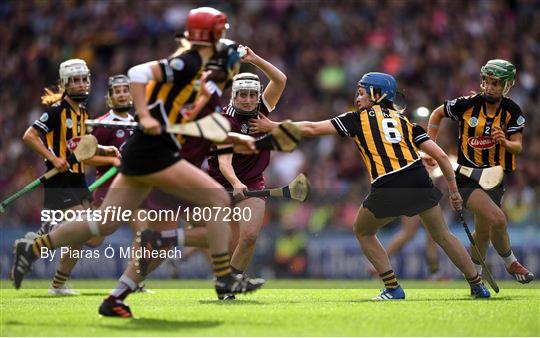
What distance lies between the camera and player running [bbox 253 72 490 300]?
30.8 feet

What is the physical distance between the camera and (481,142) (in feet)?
34.6

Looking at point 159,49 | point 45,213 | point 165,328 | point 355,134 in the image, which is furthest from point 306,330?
point 159,49

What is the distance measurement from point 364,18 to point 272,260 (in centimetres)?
603

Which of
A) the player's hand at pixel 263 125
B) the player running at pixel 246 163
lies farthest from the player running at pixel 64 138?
the player's hand at pixel 263 125

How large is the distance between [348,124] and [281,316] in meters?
2.11

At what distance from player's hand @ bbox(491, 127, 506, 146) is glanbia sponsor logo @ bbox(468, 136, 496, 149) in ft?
0.38

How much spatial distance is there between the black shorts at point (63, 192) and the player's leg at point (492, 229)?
13.0 feet

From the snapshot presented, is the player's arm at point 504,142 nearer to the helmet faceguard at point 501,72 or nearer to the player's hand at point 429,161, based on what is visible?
the helmet faceguard at point 501,72

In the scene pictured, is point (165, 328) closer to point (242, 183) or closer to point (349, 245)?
point (242, 183)

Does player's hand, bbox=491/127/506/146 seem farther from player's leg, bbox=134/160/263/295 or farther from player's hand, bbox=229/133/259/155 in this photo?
player's leg, bbox=134/160/263/295

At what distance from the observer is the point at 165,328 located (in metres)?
7.36

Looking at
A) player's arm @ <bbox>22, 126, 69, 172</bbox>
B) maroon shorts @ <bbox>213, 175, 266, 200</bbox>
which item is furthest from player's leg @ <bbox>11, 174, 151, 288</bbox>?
player's arm @ <bbox>22, 126, 69, 172</bbox>

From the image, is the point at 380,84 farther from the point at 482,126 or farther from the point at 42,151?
the point at 42,151

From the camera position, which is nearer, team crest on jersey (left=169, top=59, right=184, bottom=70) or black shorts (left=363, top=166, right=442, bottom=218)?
team crest on jersey (left=169, top=59, right=184, bottom=70)
